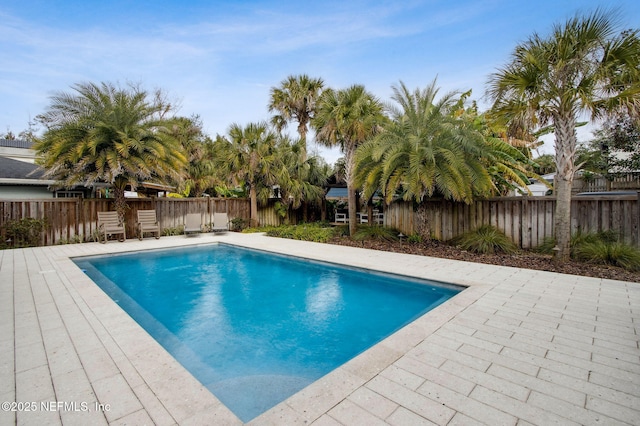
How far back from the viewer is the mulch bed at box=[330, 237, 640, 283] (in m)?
6.20

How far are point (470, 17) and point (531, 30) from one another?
3711 millimetres

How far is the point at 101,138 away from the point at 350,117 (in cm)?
837

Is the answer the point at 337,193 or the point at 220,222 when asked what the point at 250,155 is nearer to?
the point at 220,222

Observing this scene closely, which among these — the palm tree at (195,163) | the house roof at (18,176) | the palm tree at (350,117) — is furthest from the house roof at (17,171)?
the palm tree at (350,117)

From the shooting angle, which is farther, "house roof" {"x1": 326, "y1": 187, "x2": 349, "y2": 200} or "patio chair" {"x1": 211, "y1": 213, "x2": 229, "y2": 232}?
"house roof" {"x1": 326, "y1": 187, "x2": 349, "y2": 200}

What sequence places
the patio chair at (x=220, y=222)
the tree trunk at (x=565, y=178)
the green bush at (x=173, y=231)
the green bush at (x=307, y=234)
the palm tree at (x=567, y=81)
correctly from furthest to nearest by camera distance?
the patio chair at (x=220, y=222), the green bush at (x=173, y=231), the green bush at (x=307, y=234), the tree trunk at (x=565, y=178), the palm tree at (x=567, y=81)

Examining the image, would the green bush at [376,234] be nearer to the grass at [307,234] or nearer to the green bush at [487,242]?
the grass at [307,234]

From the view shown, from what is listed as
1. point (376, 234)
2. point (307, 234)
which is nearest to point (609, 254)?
point (376, 234)

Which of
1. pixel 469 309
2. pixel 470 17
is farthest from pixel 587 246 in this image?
pixel 470 17

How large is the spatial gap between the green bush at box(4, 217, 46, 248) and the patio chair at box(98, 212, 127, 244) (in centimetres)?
161

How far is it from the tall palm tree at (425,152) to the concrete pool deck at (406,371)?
4179mm

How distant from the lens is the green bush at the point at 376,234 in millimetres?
10625

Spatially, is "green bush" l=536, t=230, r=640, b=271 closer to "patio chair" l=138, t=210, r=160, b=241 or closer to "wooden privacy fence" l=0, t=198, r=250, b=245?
"patio chair" l=138, t=210, r=160, b=241

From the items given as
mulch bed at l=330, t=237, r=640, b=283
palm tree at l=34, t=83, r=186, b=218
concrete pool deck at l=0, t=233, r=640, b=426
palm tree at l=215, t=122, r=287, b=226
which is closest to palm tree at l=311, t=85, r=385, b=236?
mulch bed at l=330, t=237, r=640, b=283
